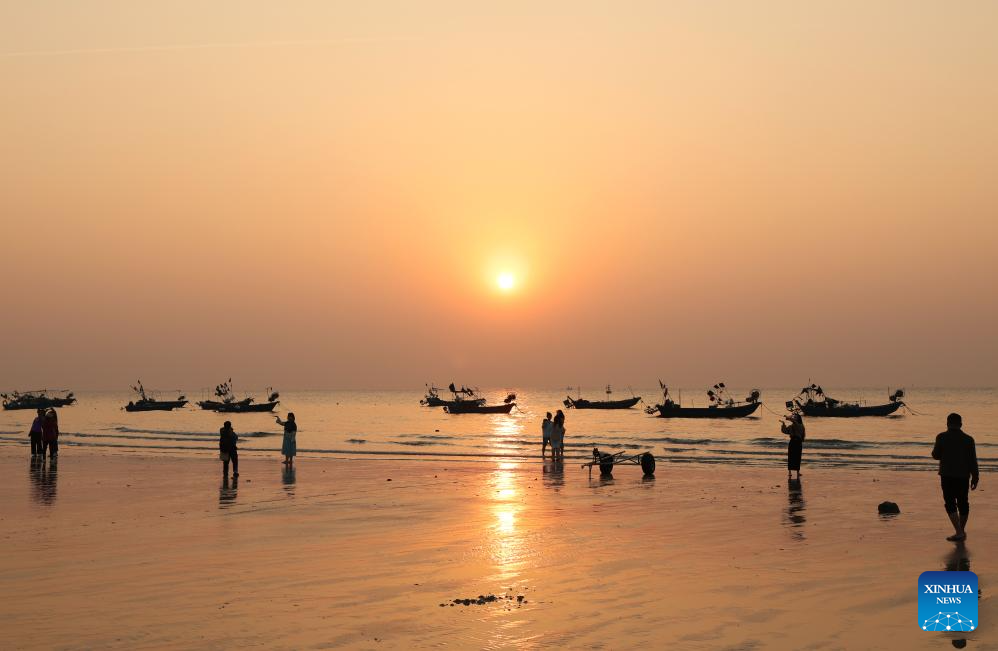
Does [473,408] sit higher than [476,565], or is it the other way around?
[476,565]

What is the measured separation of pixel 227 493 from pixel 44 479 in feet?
25.0

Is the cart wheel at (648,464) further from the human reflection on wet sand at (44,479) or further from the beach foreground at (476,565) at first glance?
the human reflection on wet sand at (44,479)

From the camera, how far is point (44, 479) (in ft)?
93.8

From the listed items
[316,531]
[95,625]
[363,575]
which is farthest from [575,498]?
[95,625]

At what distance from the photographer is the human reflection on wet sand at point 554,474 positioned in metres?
27.8

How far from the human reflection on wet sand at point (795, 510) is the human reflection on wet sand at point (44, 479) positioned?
1644cm

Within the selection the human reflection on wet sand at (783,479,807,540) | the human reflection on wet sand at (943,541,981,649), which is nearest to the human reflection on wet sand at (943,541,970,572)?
the human reflection on wet sand at (943,541,981,649)

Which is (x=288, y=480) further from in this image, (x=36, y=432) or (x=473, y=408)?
(x=473, y=408)

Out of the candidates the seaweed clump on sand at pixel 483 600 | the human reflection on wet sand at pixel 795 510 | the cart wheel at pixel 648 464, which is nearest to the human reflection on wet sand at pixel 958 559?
the human reflection on wet sand at pixel 795 510

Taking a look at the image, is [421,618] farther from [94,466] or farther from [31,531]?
[94,466]

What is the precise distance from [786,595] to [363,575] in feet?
18.9

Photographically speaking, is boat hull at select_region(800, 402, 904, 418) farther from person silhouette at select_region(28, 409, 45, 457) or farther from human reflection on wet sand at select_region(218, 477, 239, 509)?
human reflection on wet sand at select_region(218, 477, 239, 509)

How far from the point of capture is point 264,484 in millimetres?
27500

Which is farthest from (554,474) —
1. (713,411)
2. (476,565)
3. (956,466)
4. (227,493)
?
(713,411)
